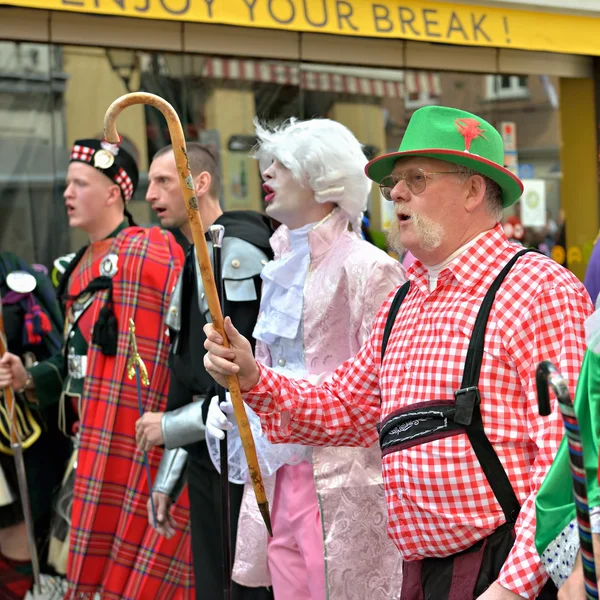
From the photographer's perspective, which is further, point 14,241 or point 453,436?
point 14,241

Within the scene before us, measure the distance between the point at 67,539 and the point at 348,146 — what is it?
106 inches

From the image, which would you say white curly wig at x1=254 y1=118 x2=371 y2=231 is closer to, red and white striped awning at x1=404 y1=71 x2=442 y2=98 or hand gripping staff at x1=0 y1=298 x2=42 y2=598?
hand gripping staff at x1=0 y1=298 x2=42 y2=598

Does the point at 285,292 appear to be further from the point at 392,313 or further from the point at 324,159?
the point at 392,313

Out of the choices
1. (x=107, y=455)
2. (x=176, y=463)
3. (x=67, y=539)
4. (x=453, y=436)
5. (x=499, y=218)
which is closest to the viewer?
(x=453, y=436)

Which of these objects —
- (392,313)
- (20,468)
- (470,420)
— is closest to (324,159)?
(392,313)

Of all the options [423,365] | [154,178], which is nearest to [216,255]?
[423,365]

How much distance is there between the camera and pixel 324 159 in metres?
3.87

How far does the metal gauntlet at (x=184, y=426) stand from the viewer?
166 inches

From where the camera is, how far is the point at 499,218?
3.01m

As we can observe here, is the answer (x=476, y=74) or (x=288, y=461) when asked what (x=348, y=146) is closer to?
(x=288, y=461)

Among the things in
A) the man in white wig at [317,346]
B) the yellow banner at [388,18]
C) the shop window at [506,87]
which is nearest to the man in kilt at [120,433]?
the man in white wig at [317,346]

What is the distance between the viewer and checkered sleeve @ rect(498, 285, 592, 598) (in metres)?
2.37

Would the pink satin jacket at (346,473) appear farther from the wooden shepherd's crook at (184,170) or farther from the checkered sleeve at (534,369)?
the checkered sleeve at (534,369)

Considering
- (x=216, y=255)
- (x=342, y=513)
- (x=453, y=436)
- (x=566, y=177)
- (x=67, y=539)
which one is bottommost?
(x=67, y=539)
